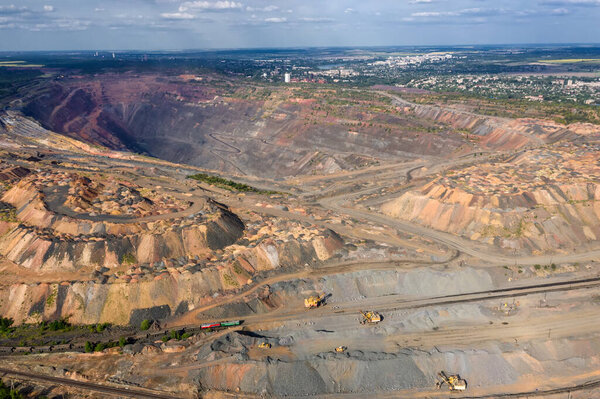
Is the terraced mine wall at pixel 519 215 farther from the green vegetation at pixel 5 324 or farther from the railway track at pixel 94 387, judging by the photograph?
the green vegetation at pixel 5 324

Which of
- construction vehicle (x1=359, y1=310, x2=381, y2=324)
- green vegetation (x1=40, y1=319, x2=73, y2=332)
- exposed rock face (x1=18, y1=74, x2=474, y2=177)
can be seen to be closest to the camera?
green vegetation (x1=40, y1=319, x2=73, y2=332)

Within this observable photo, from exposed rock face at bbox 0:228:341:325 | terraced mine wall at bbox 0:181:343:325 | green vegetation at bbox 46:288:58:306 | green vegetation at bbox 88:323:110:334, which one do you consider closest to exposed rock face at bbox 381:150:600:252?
terraced mine wall at bbox 0:181:343:325

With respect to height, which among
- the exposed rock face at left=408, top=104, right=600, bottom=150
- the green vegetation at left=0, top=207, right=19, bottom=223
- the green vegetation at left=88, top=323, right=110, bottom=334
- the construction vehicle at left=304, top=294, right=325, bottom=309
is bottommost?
the green vegetation at left=88, top=323, right=110, bottom=334

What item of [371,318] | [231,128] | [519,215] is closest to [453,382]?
[371,318]

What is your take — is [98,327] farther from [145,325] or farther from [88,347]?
[145,325]

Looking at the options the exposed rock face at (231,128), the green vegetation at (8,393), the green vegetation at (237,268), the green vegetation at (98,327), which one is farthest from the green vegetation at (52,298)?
the exposed rock face at (231,128)

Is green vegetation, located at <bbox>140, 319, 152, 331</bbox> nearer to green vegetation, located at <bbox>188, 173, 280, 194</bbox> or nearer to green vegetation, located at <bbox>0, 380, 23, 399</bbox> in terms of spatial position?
green vegetation, located at <bbox>0, 380, 23, 399</bbox>

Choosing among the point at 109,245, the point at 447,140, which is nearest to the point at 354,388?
the point at 109,245
